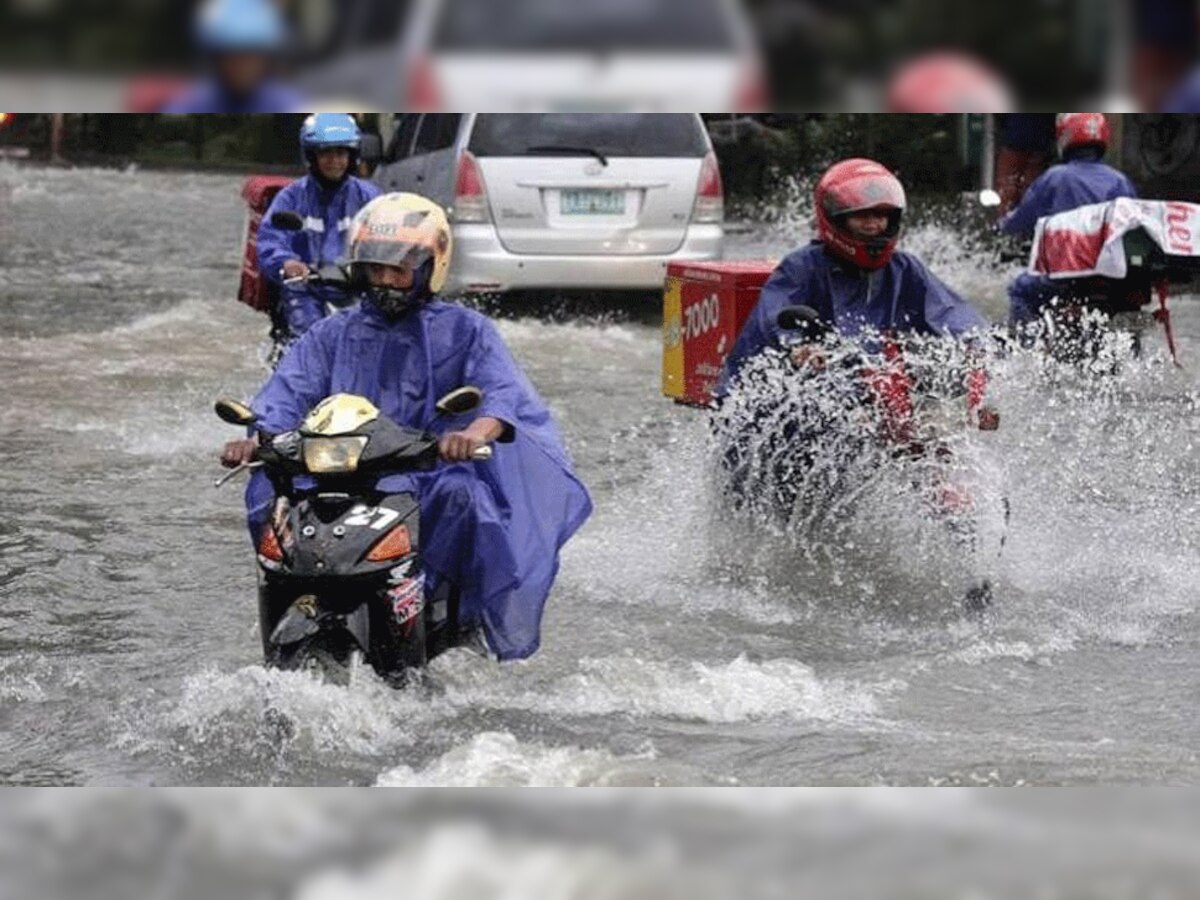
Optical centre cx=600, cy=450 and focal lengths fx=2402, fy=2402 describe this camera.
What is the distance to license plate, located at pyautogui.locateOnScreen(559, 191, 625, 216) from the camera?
14.1 metres

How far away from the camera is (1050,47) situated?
8.33 feet

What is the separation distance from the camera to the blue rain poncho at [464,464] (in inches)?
233

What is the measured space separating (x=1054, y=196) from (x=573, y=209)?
3.51 metres

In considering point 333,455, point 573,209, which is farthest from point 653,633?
point 573,209

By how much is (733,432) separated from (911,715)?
6.25 ft

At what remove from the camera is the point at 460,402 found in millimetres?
5512

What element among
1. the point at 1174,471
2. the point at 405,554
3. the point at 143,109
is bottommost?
the point at 1174,471

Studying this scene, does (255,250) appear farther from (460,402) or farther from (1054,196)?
(460,402)

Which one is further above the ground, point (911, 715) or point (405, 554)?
point (405, 554)

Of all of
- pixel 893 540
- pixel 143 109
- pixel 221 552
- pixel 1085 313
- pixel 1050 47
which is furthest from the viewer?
pixel 1085 313

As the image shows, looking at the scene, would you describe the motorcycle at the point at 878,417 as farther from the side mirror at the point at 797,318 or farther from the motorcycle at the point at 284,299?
the motorcycle at the point at 284,299

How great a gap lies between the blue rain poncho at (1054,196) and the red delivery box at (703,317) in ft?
10.1

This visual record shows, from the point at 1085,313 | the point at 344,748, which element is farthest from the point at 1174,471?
the point at 344,748

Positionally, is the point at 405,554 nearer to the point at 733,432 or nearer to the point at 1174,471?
the point at 733,432
